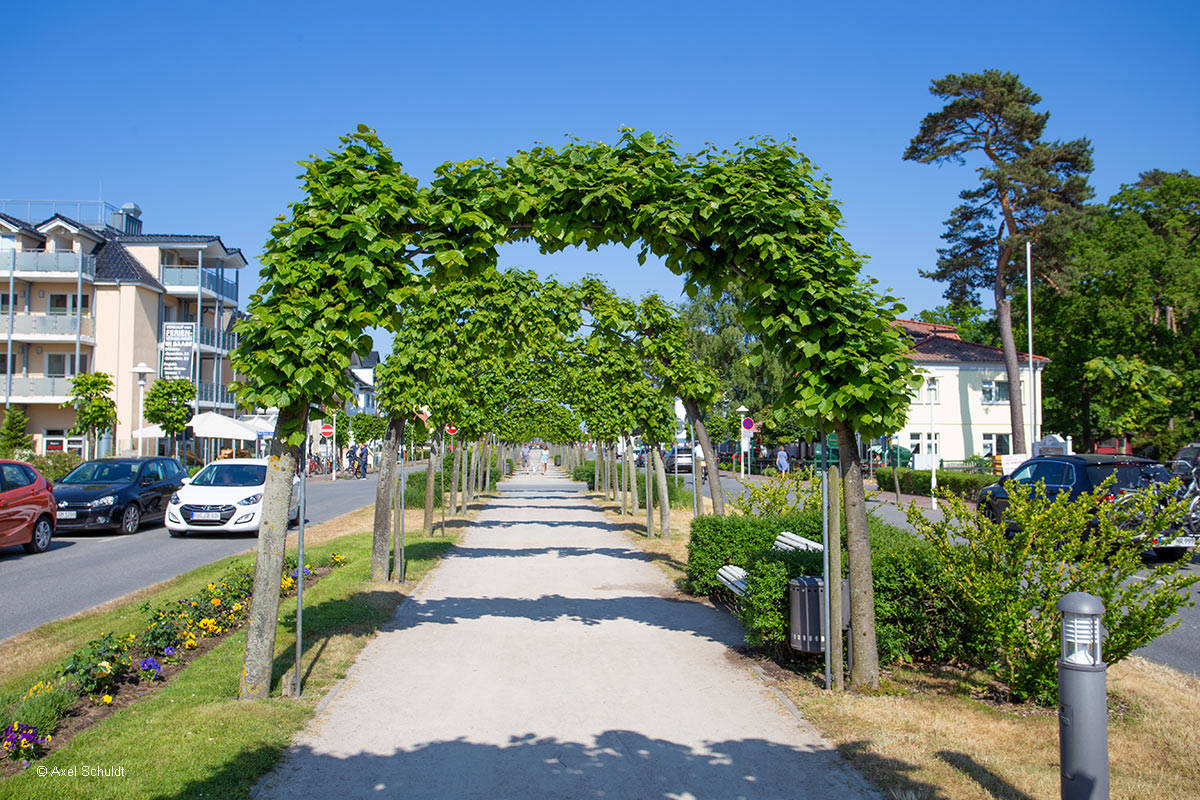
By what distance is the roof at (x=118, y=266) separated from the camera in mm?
47281

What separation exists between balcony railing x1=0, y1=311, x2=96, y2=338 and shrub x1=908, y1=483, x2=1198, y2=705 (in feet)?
158

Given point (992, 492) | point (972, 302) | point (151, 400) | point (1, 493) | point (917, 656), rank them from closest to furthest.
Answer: point (917, 656)
point (1, 493)
point (992, 492)
point (151, 400)
point (972, 302)

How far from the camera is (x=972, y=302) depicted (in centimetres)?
4022

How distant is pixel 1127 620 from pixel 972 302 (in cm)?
3728

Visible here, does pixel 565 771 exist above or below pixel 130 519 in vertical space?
below

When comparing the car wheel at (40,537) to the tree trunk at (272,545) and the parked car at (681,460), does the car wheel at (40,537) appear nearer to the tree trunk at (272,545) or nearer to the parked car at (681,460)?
the tree trunk at (272,545)

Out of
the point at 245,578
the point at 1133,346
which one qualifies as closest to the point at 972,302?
the point at 1133,346

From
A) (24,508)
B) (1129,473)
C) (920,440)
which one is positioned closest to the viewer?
(24,508)

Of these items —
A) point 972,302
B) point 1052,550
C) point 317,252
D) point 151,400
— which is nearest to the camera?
point 1052,550

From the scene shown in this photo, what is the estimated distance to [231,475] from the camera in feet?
64.7

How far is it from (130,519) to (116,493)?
66 centimetres

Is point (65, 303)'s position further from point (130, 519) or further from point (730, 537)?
point (730, 537)

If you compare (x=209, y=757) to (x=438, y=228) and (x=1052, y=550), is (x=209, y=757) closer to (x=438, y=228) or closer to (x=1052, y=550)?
(x=438, y=228)

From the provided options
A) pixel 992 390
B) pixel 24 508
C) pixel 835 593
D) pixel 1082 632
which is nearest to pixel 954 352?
pixel 992 390
